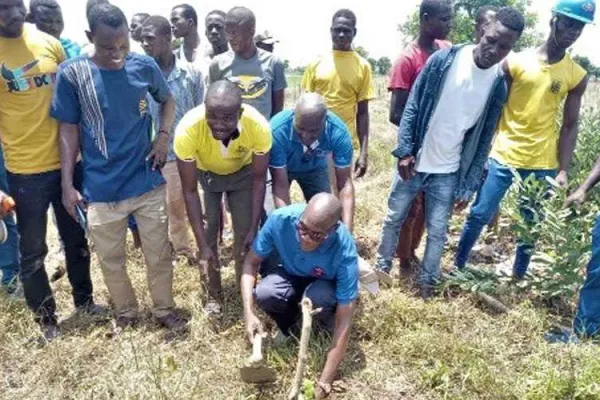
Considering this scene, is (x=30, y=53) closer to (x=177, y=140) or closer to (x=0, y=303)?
(x=177, y=140)

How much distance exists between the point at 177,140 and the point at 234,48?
123 cm

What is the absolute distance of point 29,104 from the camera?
2.94 metres

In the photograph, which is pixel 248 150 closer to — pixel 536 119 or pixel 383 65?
pixel 536 119

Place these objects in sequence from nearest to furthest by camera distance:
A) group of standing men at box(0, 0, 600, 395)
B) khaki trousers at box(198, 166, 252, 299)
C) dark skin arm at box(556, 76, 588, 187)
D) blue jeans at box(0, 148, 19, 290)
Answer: group of standing men at box(0, 0, 600, 395) → khaki trousers at box(198, 166, 252, 299) → dark skin arm at box(556, 76, 588, 187) → blue jeans at box(0, 148, 19, 290)

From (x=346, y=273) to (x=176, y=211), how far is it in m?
1.94

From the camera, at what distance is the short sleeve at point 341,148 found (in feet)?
10.9

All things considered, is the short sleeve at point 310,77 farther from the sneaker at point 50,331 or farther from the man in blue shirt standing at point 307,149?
the sneaker at point 50,331

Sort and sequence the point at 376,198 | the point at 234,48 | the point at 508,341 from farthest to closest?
the point at 376,198 < the point at 234,48 < the point at 508,341

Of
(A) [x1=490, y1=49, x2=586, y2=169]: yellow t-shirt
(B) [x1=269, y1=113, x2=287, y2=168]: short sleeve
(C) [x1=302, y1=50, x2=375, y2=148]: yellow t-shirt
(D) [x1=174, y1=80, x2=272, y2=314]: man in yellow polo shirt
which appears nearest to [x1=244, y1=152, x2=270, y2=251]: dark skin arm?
(D) [x1=174, y1=80, x2=272, y2=314]: man in yellow polo shirt

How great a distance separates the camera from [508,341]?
3.16 m

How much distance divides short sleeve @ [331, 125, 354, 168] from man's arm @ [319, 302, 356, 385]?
991mm

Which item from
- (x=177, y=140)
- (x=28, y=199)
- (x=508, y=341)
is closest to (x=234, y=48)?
(x=177, y=140)

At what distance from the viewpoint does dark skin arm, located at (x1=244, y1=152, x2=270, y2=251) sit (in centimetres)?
316

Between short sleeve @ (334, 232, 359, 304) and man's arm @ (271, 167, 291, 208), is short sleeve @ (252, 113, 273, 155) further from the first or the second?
short sleeve @ (334, 232, 359, 304)
